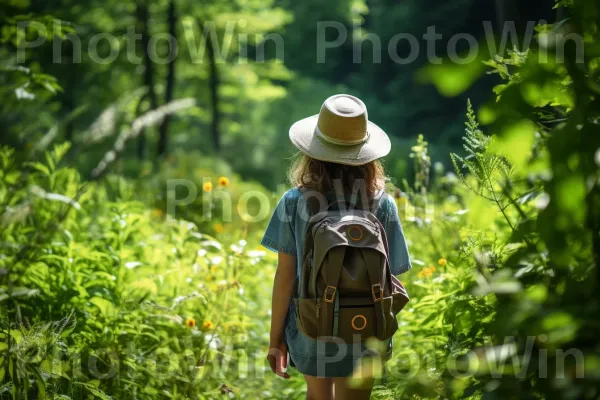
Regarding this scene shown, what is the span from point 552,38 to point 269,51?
857 inches

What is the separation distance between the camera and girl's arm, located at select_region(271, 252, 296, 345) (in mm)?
2486

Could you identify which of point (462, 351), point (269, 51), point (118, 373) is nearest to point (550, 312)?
point (462, 351)

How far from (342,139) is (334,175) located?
13 cm

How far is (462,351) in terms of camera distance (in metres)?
2.07

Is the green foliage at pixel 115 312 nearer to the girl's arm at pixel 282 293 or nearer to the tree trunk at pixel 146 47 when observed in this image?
the girl's arm at pixel 282 293

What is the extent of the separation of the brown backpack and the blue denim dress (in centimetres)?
8

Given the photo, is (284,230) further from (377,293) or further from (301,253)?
(377,293)

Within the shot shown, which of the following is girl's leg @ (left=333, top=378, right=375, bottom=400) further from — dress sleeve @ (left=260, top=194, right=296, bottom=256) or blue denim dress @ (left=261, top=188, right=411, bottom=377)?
dress sleeve @ (left=260, top=194, right=296, bottom=256)

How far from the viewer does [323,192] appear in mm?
2416

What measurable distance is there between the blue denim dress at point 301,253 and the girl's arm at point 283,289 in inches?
0.9

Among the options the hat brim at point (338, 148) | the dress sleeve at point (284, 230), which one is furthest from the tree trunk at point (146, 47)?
the dress sleeve at point (284, 230)

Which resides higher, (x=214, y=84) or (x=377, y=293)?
(x=214, y=84)

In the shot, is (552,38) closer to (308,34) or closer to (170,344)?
(170,344)

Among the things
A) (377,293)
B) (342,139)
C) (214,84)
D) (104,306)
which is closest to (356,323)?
(377,293)
